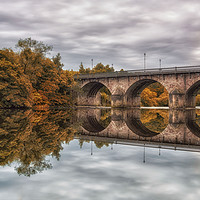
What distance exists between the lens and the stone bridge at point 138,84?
47.5 meters

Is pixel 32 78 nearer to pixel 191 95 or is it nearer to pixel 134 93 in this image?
pixel 134 93

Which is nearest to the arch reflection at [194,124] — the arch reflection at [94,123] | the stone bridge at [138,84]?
the arch reflection at [94,123]

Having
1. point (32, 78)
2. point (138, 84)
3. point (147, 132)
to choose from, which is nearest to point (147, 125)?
point (147, 132)

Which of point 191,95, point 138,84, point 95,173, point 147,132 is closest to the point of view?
point 95,173

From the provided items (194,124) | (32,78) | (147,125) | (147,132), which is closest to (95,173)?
(147,132)

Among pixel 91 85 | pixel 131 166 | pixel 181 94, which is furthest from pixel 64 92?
pixel 131 166

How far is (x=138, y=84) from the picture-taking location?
56500 mm

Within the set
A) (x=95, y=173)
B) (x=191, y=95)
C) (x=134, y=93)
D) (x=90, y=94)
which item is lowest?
(x=95, y=173)

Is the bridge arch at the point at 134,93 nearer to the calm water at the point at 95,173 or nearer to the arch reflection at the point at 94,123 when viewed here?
the arch reflection at the point at 94,123

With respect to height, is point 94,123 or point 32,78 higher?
point 32,78

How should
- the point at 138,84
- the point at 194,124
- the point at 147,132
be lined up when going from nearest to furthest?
the point at 147,132, the point at 194,124, the point at 138,84

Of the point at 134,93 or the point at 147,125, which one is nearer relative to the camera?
the point at 147,125

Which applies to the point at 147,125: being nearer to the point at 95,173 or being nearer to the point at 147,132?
the point at 147,132

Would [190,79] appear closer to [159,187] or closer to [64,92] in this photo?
[64,92]
